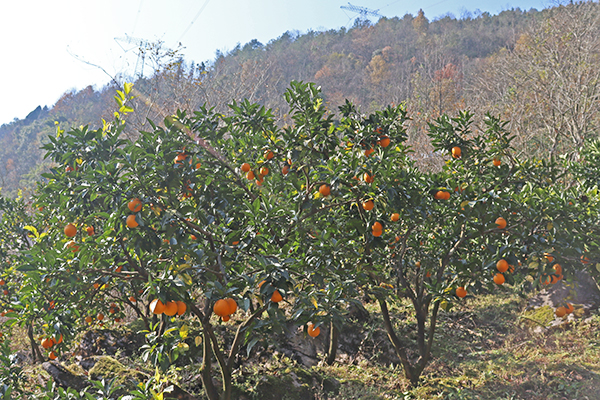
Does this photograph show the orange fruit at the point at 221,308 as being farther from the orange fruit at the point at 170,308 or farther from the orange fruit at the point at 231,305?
the orange fruit at the point at 170,308

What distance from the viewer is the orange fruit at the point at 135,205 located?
1957mm

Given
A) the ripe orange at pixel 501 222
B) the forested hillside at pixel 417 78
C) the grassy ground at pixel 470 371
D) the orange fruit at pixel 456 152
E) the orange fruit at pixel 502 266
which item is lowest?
the grassy ground at pixel 470 371

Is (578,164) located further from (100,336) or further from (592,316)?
(100,336)

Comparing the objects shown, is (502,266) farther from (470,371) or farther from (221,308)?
(221,308)

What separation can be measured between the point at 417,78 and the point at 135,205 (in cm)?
1477

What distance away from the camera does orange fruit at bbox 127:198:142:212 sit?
196 cm

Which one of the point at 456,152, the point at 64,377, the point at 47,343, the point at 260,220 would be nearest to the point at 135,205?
the point at 260,220

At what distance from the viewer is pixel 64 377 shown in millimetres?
2906

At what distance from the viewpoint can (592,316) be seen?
4.81 m

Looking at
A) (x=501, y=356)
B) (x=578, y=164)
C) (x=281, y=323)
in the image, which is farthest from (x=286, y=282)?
(x=501, y=356)

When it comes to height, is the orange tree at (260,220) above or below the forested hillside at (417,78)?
below

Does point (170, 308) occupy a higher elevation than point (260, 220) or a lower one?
lower

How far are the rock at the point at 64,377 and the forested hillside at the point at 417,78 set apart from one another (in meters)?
2.24

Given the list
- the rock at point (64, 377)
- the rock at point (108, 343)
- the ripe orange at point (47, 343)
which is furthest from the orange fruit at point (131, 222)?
→ the rock at point (108, 343)
